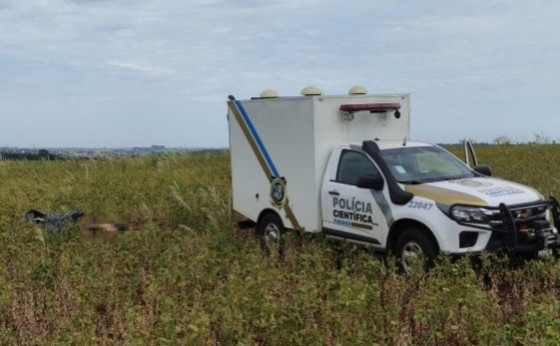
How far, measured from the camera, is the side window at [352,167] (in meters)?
9.32

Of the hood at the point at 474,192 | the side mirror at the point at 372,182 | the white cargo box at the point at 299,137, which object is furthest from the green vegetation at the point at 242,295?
the side mirror at the point at 372,182

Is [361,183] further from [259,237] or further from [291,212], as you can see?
[259,237]

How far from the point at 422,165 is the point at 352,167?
3.41ft

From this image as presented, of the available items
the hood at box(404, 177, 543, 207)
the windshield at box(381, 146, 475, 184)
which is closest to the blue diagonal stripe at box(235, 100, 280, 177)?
the windshield at box(381, 146, 475, 184)

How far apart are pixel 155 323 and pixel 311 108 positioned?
184 inches

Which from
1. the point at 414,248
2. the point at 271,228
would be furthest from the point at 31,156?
the point at 414,248

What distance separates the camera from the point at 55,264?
8859 millimetres

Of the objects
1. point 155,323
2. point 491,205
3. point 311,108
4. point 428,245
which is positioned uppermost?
point 311,108

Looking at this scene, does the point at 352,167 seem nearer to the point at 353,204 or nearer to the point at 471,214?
the point at 353,204

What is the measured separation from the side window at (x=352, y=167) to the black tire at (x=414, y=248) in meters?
1.16

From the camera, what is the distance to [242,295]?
21.5ft

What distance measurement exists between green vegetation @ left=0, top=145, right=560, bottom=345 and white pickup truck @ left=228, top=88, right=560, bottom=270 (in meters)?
0.37

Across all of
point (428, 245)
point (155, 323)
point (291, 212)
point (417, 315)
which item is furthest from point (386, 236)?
point (155, 323)

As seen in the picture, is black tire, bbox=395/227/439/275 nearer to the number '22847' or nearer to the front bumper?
the number '22847'
